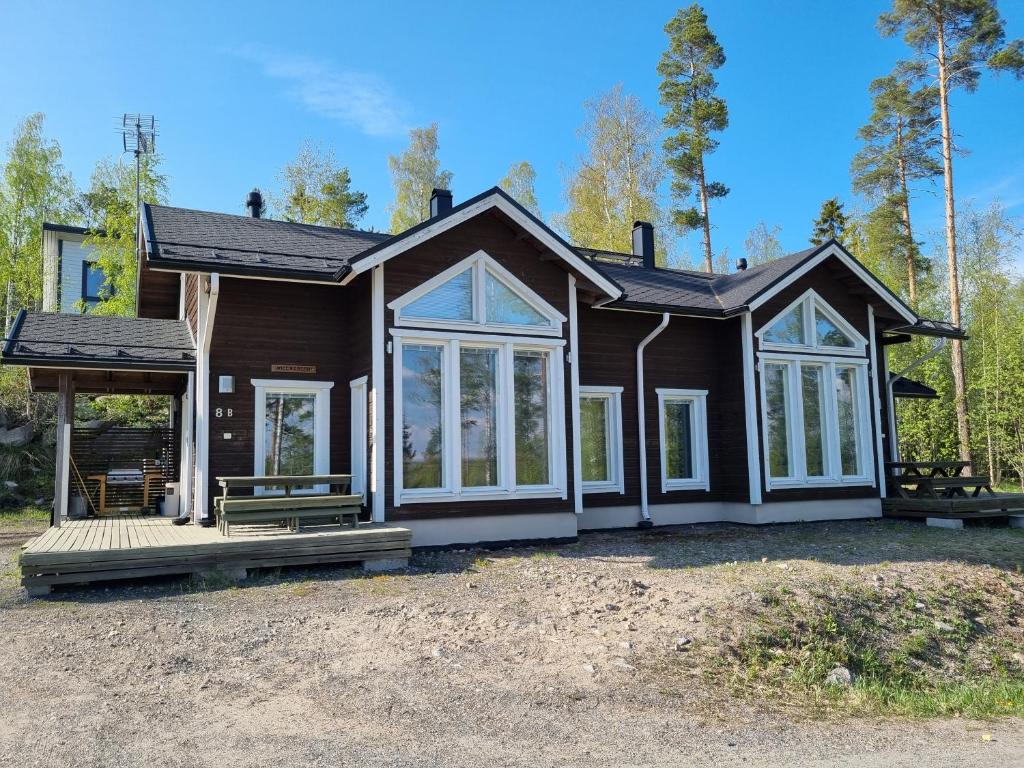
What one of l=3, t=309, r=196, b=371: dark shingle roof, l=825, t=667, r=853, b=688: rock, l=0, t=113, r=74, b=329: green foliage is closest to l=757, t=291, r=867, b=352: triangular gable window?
l=825, t=667, r=853, b=688: rock

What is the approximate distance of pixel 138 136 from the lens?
21938 mm

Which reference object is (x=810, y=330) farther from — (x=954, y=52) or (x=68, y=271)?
(x=68, y=271)

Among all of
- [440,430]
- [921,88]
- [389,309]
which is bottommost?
[440,430]

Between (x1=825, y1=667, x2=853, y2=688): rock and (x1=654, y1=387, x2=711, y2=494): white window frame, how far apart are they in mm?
6798

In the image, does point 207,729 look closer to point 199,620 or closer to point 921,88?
point 199,620

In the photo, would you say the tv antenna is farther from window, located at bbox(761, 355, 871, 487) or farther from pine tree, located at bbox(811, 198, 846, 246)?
pine tree, located at bbox(811, 198, 846, 246)

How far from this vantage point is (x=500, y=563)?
883 cm

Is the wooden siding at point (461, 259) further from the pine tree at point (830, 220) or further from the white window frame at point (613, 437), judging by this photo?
the pine tree at point (830, 220)

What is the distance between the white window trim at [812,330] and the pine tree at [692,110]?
1141cm

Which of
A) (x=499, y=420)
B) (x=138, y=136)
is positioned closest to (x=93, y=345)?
(x=499, y=420)

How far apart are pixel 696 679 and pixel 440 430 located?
5.16 meters

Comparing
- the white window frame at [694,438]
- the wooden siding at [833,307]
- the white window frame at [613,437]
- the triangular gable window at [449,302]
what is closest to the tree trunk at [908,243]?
the wooden siding at [833,307]

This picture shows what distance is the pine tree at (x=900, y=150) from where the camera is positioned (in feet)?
74.1

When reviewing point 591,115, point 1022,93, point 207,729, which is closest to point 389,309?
point 207,729
